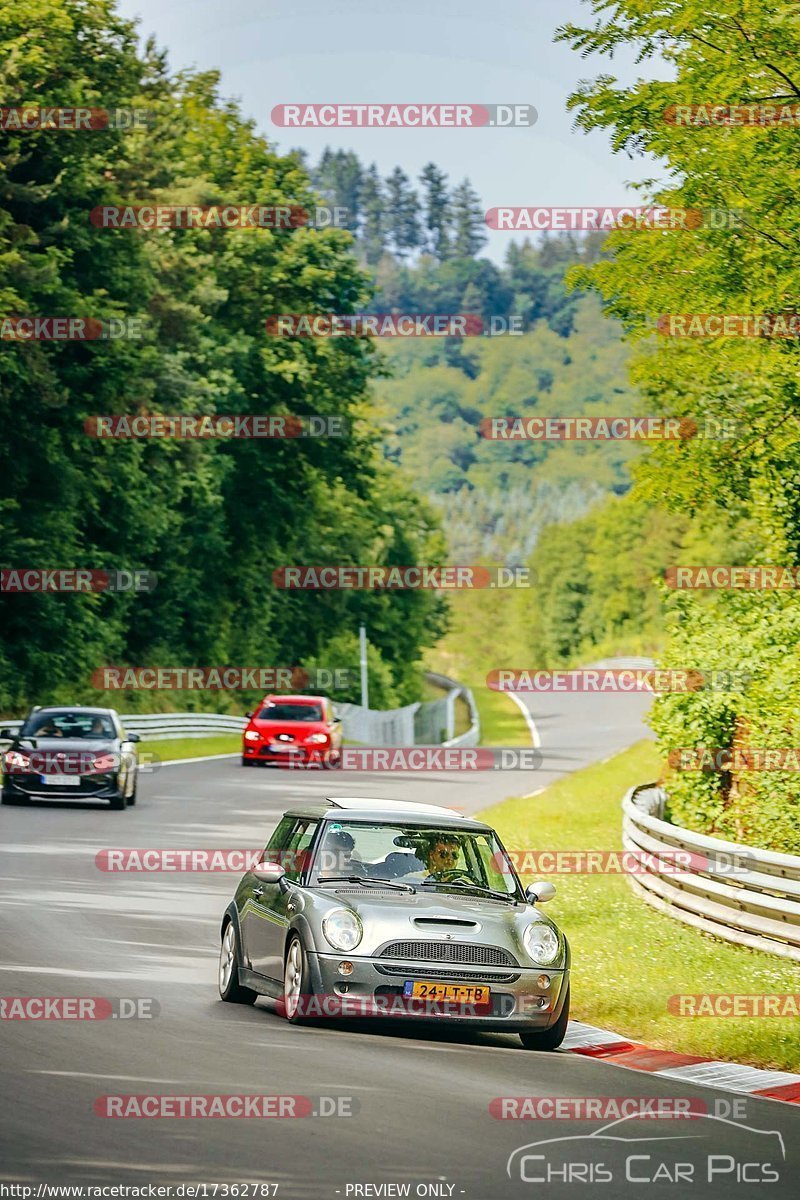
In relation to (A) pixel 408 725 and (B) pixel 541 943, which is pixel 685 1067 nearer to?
(B) pixel 541 943

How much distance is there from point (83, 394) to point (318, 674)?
98.2ft

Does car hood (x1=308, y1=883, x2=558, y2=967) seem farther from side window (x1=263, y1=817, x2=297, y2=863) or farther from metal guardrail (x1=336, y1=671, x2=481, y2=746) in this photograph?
metal guardrail (x1=336, y1=671, x2=481, y2=746)

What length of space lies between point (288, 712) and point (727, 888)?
2844 centimetres

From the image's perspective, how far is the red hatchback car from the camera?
42.8m

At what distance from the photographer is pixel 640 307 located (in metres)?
22.2

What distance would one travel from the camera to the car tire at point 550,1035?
11555mm

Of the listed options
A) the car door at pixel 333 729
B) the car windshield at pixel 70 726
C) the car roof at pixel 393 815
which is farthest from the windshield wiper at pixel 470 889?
the car door at pixel 333 729

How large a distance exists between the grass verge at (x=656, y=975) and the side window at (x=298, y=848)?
2318 millimetres


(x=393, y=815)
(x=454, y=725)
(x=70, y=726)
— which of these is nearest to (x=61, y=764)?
(x=70, y=726)

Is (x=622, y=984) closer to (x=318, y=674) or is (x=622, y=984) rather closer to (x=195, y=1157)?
(x=195, y=1157)

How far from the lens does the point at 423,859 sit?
12281 mm

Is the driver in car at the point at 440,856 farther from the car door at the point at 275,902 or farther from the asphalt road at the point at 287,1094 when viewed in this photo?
the asphalt road at the point at 287,1094

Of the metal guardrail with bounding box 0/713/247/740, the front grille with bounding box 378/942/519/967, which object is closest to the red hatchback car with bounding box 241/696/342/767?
the metal guardrail with bounding box 0/713/247/740

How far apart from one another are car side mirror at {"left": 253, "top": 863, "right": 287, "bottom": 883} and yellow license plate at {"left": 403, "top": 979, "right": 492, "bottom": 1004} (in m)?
1.34
